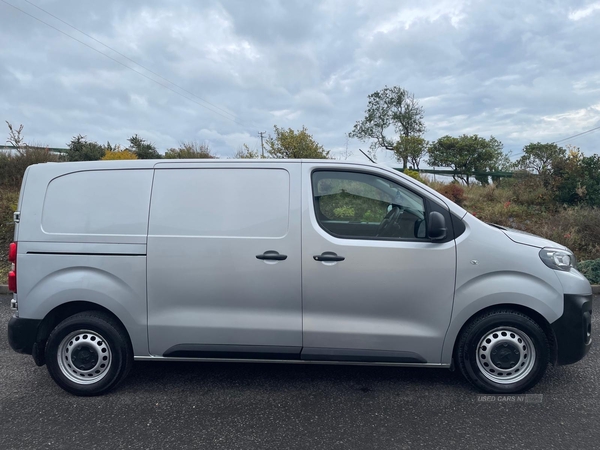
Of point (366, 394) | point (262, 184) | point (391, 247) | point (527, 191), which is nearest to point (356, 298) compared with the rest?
point (391, 247)

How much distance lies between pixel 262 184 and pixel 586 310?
2.85 metres

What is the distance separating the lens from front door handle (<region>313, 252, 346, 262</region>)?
10.4 feet

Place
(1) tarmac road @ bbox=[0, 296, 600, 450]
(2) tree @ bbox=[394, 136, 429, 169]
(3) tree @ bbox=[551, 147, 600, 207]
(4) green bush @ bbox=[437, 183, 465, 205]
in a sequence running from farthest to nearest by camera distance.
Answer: (2) tree @ bbox=[394, 136, 429, 169] < (4) green bush @ bbox=[437, 183, 465, 205] < (3) tree @ bbox=[551, 147, 600, 207] < (1) tarmac road @ bbox=[0, 296, 600, 450]

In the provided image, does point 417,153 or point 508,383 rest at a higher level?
point 417,153

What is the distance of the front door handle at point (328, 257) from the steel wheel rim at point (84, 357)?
1937 mm

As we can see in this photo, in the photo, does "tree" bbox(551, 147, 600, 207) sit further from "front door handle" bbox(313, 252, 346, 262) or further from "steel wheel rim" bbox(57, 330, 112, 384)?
"steel wheel rim" bbox(57, 330, 112, 384)

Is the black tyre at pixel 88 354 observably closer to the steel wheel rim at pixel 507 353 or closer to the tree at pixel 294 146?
the steel wheel rim at pixel 507 353

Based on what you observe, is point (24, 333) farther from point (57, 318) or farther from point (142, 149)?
point (142, 149)

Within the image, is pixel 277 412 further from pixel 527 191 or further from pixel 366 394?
pixel 527 191

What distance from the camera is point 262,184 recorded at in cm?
332

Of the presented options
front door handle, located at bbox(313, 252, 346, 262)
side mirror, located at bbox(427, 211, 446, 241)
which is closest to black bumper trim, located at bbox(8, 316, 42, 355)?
front door handle, located at bbox(313, 252, 346, 262)

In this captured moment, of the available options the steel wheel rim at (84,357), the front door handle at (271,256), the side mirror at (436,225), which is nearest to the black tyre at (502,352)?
the side mirror at (436,225)

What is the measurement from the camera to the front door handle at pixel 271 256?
3.18 meters

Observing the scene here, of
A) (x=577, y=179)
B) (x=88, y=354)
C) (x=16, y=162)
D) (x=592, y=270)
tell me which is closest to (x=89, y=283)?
(x=88, y=354)
